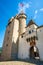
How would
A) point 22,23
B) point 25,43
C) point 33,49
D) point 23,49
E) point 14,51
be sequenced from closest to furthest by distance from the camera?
point 23,49
point 25,43
point 14,51
point 33,49
point 22,23

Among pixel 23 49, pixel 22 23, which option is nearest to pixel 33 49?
pixel 23 49

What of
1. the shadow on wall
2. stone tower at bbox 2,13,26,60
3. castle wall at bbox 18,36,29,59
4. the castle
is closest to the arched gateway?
the castle

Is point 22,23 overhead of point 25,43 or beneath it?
overhead

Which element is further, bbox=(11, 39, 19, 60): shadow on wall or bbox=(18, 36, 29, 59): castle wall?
bbox=(11, 39, 19, 60): shadow on wall

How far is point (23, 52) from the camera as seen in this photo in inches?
925

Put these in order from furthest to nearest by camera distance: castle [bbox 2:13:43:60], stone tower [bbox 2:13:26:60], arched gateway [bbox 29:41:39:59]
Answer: stone tower [bbox 2:13:26:60] < arched gateway [bbox 29:41:39:59] < castle [bbox 2:13:43:60]

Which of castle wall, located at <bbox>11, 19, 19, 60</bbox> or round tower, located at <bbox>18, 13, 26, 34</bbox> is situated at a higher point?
round tower, located at <bbox>18, 13, 26, 34</bbox>

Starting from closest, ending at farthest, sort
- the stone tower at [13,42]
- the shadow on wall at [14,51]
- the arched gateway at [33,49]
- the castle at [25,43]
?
the castle at [25,43] → the arched gateway at [33,49] → the shadow on wall at [14,51] → the stone tower at [13,42]

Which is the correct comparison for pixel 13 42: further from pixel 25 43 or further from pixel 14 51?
pixel 25 43

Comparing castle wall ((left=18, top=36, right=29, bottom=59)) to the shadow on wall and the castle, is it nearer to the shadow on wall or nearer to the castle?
the castle

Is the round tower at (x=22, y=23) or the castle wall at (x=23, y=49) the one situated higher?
the round tower at (x=22, y=23)

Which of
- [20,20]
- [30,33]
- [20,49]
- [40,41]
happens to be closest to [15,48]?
[20,49]

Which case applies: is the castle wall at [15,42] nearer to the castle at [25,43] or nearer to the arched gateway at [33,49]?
the castle at [25,43]

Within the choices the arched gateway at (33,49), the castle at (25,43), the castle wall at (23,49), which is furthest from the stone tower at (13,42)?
the arched gateway at (33,49)
